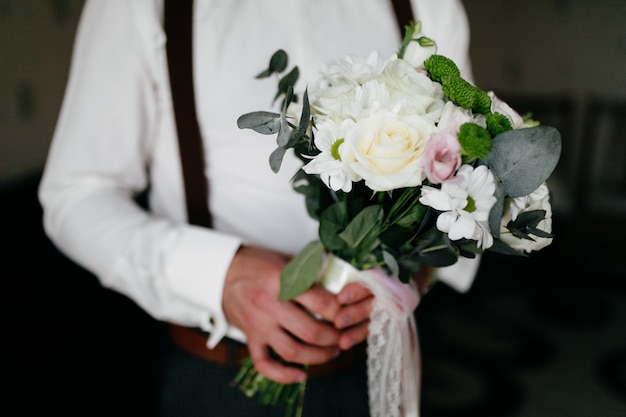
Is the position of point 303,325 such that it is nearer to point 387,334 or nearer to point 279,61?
point 387,334

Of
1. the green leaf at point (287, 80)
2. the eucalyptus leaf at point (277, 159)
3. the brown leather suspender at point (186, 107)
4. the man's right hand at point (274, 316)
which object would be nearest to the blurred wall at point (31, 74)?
the brown leather suspender at point (186, 107)

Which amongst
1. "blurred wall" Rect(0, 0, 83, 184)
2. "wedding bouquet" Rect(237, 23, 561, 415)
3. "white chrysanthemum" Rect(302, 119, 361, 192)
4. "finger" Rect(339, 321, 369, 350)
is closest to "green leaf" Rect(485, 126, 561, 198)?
"wedding bouquet" Rect(237, 23, 561, 415)

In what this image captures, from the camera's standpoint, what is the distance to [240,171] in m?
0.92

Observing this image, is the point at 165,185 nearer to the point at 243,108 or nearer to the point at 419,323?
the point at 243,108

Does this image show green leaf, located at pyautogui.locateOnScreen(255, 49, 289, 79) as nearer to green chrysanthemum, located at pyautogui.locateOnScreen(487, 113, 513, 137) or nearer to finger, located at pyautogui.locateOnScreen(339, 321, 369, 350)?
green chrysanthemum, located at pyautogui.locateOnScreen(487, 113, 513, 137)

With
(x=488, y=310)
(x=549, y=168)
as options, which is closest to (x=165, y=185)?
(x=549, y=168)

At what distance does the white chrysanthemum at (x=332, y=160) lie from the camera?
53 centimetres

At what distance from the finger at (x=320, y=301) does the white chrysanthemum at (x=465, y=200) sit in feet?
0.92

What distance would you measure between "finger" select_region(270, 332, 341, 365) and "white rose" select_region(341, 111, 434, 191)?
0.34 meters

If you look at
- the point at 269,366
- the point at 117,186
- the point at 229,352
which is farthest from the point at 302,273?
the point at 117,186

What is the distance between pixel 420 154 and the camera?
51 centimetres

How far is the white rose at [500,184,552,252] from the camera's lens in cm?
56

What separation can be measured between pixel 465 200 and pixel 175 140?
56cm

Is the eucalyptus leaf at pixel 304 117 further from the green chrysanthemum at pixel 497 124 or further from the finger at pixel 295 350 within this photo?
the finger at pixel 295 350
